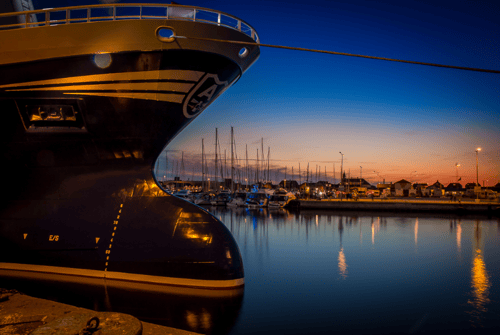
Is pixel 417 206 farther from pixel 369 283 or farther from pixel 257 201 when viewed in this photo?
pixel 369 283

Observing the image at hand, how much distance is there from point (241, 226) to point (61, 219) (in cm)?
1916

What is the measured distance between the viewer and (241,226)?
26672 millimetres

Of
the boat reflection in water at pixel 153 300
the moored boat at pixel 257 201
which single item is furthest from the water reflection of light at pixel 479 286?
the moored boat at pixel 257 201

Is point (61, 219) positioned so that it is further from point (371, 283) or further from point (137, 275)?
point (371, 283)

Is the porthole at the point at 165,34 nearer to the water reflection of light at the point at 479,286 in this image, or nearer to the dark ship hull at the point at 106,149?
the dark ship hull at the point at 106,149

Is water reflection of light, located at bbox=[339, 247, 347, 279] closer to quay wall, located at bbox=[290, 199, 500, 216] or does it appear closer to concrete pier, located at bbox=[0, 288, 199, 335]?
concrete pier, located at bbox=[0, 288, 199, 335]

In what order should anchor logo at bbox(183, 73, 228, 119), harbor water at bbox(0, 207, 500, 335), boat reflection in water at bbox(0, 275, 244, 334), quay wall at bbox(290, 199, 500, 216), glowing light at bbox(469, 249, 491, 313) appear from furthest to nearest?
1. quay wall at bbox(290, 199, 500, 216)
2. glowing light at bbox(469, 249, 491, 313)
3. anchor logo at bbox(183, 73, 228, 119)
4. harbor water at bbox(0, 207, 500, 335)
5. boat reflection in water at bbox(0, 275, 244, 334)

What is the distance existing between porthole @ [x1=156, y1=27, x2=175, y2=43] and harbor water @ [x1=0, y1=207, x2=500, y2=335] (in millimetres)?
6063

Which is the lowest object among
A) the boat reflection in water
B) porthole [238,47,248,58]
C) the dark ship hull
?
the boat reflection in water

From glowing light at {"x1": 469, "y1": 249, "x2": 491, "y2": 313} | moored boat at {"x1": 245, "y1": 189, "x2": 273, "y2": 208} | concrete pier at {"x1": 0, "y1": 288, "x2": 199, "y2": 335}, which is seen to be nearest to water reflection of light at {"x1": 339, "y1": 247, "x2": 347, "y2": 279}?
glowing light at {"x1": 469, "y1": 249, "x2": 491, "y2": 313}

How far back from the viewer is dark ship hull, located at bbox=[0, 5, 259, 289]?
766 centimetres

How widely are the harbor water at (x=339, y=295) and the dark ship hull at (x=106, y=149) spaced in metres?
0.52

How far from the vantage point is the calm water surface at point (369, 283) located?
25.2 feet

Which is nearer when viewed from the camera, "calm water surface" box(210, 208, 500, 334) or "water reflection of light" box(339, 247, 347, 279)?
"calm water surface" box(210, 208, 500, 334)
